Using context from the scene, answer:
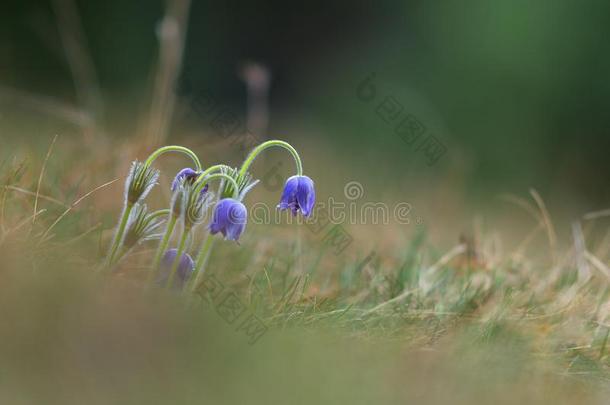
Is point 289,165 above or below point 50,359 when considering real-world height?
above

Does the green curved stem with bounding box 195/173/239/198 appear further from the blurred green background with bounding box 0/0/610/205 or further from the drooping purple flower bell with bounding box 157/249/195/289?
the blurred green background with bounding box 0/0/610/205

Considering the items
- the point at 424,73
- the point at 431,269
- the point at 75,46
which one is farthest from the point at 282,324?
the point at 424,73

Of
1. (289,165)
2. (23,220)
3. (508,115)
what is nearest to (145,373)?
(23,220)

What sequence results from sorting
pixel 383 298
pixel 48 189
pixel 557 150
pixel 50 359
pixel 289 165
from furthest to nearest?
pixel 557 150 < pixel 289 165 < pixel 48 189 < pixel 383 298 < pixel 50 359

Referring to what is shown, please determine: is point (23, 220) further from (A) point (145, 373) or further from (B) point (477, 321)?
(B) point (477, 321)

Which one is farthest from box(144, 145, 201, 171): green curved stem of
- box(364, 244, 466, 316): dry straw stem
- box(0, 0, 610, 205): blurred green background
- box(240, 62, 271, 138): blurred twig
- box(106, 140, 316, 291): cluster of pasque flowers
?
box(0, 0, 610, 205): blurred green background

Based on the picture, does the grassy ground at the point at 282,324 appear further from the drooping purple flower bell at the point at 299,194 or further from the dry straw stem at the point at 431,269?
the drooping purple flower bell at the point at 299,194

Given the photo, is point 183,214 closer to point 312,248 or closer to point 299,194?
point 299,194
